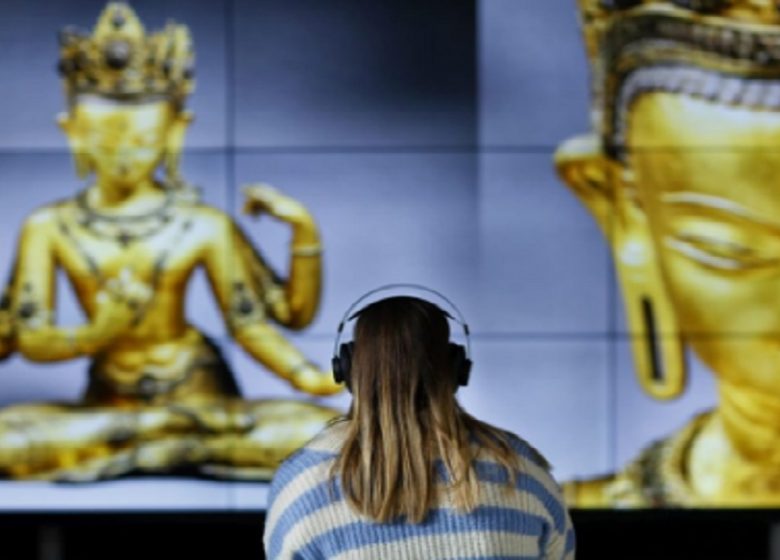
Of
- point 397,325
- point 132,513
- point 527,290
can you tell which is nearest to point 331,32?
point 527,290

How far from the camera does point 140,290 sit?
6578 millimetres

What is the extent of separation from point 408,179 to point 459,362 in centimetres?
416

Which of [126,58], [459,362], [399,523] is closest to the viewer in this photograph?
[399,523]

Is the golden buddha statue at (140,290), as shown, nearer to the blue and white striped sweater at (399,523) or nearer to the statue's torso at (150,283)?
the statue's torso at (150,283)

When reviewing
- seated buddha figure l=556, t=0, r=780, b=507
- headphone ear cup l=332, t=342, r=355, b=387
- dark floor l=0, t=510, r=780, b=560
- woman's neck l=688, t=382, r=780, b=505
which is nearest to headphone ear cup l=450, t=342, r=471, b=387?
headphone ear cup l=332, t=342, r=355, b=387

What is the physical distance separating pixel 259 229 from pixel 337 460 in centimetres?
438

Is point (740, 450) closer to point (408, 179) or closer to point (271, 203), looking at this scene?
point (408, 179)

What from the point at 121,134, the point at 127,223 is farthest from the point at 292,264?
the point at 121,134

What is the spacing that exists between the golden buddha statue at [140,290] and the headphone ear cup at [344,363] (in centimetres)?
402

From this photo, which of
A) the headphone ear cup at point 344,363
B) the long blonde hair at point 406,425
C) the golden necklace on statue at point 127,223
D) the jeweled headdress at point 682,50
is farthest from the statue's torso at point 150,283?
the long blonde hair at point 406,425

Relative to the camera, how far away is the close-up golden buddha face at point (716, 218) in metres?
6.46

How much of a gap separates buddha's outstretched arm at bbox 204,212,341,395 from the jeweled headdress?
1562 millimetres

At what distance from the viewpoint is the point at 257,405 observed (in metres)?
6.53

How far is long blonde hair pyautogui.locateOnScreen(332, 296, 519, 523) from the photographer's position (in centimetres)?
220
